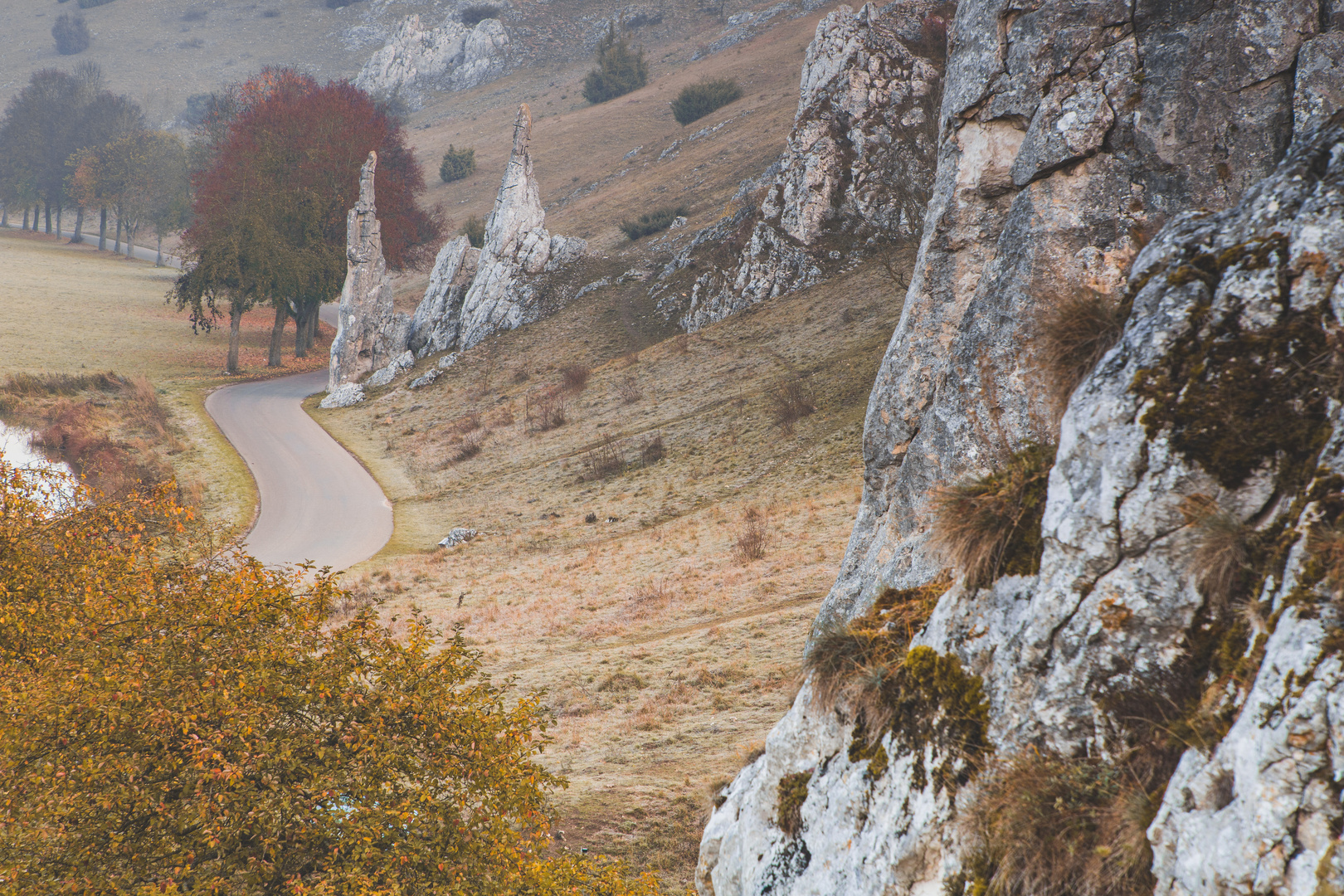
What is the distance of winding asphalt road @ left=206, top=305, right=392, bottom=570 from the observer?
3186 cm

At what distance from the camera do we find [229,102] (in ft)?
303

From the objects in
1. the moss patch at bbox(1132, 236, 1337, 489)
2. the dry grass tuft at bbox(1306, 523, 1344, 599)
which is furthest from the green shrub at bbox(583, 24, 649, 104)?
the dry grass tuft at bbox(1306, 523, 1344, 599)

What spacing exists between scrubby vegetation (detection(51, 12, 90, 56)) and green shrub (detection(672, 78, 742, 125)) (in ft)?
547

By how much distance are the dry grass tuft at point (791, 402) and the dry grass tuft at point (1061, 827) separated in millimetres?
28632

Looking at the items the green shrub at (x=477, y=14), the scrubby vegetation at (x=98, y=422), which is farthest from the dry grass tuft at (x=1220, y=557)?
the green shrub at (x=477, y=14)

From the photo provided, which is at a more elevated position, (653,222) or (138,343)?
(653,222)

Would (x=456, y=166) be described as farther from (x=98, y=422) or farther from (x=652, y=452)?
(x=652, y=452)

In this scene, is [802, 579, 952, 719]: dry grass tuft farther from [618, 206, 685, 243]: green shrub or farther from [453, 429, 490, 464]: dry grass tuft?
[618, 206, 685, 243]: green shrub

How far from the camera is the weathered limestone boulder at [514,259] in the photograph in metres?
58.9

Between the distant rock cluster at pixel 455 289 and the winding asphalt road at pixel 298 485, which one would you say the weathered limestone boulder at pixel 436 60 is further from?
the winding asphalt road at pixel 298 485

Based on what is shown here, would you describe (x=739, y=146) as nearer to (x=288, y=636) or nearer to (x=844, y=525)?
(x=844, y=525)

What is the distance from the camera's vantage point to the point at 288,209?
63.3 m

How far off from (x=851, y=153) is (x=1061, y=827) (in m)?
46.0

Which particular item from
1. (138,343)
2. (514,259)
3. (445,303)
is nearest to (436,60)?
(138,343)
